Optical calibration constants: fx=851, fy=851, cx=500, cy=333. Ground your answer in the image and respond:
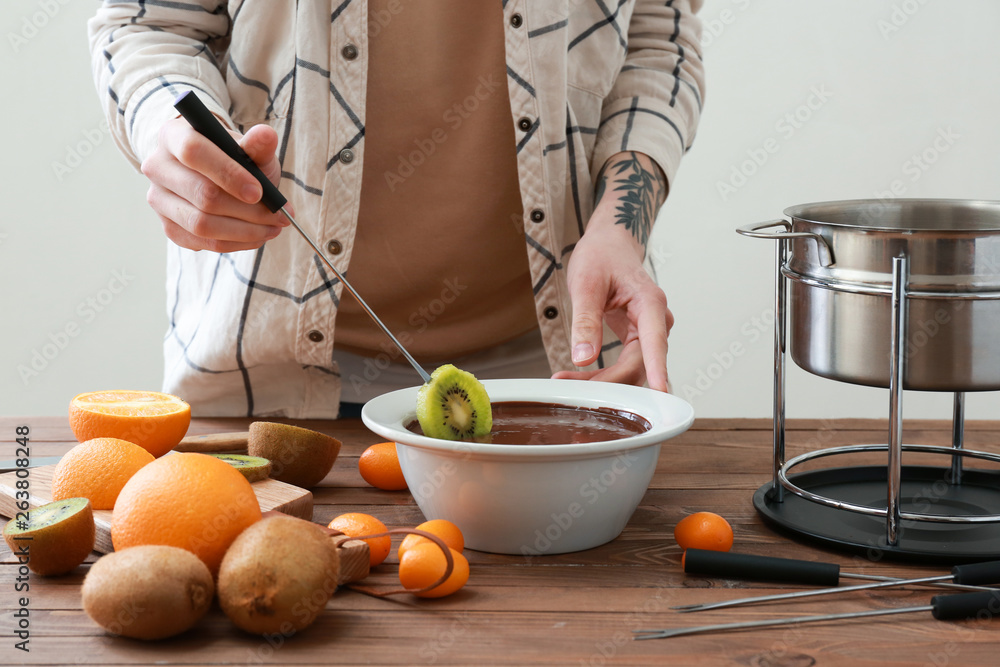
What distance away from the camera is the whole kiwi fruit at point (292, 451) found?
102 centimetres

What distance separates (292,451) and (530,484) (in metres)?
0.35

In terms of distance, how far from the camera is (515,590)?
0.78 meters

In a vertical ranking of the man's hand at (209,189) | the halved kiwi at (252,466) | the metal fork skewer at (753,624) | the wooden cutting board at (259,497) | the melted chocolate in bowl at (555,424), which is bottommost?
the metal fork skewer at (753,624)

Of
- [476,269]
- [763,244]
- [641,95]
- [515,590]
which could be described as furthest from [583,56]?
[763,244]

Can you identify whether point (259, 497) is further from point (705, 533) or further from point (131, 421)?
point (705, 533)

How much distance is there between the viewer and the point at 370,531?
0.83 m

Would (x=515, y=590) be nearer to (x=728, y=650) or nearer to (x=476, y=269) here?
(x=728, y=650)

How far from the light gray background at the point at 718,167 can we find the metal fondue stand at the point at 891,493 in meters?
1.98

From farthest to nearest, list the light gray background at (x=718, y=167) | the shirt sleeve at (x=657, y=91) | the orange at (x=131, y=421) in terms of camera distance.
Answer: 1. the light gray background at (x=718, y=167)
2. the shirt sleeve at (x=657, y=91)
3. the orange at (x=131, y=421)

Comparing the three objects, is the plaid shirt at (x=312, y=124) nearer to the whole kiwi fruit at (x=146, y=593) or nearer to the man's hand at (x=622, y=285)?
the man's hand at (x=622, y=285)

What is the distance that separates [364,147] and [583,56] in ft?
1.28

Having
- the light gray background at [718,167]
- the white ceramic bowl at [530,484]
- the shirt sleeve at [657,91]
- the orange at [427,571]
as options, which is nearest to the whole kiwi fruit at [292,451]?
the white ceramic bowl at [530,484]

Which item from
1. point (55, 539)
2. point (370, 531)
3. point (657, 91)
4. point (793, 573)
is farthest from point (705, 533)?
point (657, 91)

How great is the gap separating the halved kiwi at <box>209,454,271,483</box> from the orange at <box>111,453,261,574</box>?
6.9 inches
